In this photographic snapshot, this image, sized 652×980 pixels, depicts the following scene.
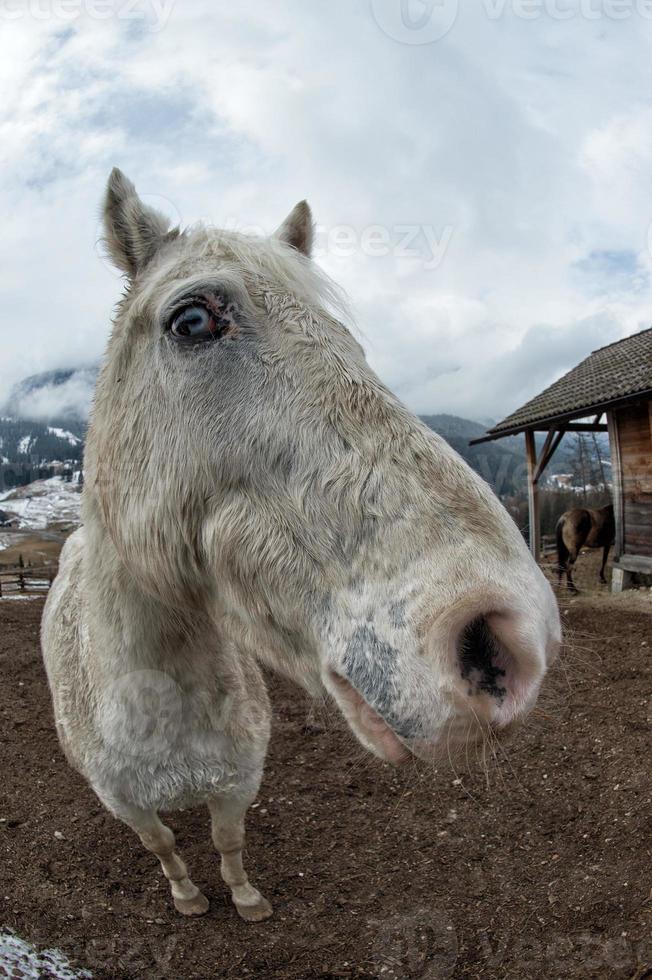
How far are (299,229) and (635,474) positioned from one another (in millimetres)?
13993

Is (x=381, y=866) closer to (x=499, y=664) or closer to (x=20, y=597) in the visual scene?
(x=499, y=664)

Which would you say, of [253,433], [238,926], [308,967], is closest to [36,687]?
[238,926]

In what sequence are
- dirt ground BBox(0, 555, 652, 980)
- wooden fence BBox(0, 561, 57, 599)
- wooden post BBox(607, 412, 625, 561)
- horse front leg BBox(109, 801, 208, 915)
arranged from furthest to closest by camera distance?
wooden fence BBox(0, 561, 57, 599) < wooden post BBox(607, 412, 625, 561) < dirt ground BBox(0, 555, 652, 980) < horse front leg BBox(109, 801, 208, 915)

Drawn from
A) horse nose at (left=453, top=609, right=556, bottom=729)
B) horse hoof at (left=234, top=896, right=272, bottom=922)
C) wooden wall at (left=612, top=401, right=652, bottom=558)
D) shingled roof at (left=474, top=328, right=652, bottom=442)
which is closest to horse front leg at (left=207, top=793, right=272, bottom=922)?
horse hoof at (left=234, top=896, right=272, bottom=922)

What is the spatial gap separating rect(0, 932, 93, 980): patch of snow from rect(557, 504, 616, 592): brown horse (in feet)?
46.7

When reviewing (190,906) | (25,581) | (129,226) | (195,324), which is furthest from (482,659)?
(25,581)

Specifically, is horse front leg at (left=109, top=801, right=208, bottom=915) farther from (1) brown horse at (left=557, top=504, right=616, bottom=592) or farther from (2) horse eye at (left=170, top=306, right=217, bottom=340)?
(1) brown horse at (left=557, top=504, right=616, bottom=592)

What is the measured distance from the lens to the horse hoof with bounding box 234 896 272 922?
361 centimetres

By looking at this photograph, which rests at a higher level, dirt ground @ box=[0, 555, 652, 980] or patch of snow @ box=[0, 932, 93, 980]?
patch of snow @ box=[0, 932, 93, 980]

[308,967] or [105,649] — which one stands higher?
[105,649]

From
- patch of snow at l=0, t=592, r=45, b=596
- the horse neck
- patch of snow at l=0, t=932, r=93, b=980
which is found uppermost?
the horse neck

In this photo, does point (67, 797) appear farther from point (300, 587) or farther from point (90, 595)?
point (300, 587)

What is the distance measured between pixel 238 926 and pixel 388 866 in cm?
112

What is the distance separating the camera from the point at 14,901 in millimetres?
3752
